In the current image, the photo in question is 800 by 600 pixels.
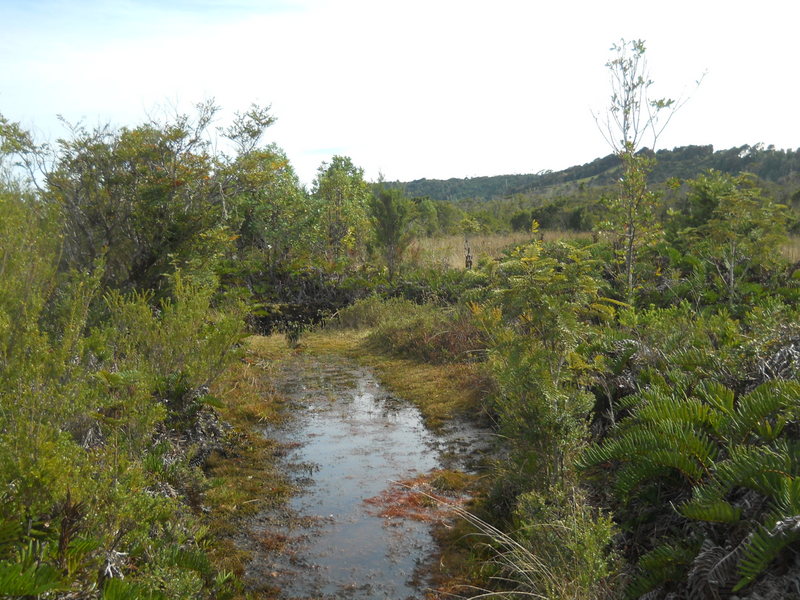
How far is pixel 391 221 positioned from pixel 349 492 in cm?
1064

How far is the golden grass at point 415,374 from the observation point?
7.84m

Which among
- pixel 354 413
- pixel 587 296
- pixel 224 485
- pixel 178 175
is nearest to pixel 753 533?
pixel 587 296

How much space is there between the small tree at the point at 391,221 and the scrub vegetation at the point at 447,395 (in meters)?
3.93

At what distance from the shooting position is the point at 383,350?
11398 mm

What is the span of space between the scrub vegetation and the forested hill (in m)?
12.0

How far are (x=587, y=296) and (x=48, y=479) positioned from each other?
3345 mm

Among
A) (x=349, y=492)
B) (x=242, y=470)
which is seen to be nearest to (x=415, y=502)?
(x=349, y=492)

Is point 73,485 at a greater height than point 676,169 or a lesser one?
lesser

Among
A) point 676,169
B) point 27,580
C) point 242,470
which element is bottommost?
point 242,470

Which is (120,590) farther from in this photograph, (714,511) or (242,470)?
(242,470)

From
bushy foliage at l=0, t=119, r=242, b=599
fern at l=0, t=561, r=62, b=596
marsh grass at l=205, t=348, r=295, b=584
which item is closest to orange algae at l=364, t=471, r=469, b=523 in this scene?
marsh grass at l=205, t=348, r=295, b=584

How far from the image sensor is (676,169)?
145ft

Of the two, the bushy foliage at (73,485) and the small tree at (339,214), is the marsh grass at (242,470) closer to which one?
the bushy foliage at (73,485)

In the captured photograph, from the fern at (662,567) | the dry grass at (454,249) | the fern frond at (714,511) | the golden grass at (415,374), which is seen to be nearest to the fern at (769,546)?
the fern frond at (714,511)
